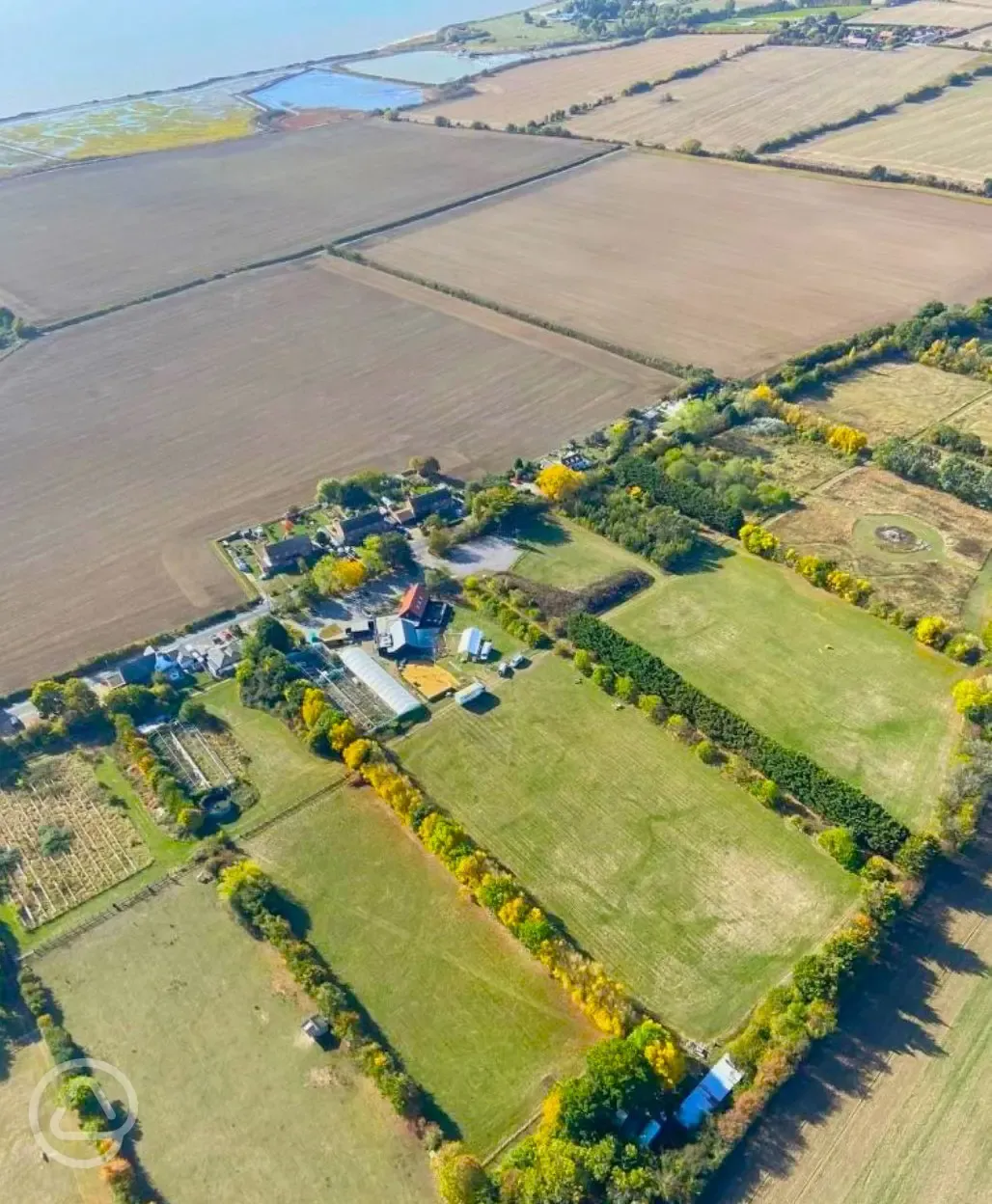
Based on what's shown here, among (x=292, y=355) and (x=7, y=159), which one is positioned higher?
(x=7, y=159)

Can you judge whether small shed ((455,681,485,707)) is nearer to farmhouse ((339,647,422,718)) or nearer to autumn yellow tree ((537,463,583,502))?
farmhouse ((339,647,422,718))

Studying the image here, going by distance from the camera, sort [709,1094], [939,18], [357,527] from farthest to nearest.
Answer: [939,18] → [357,527] → [709,1094]

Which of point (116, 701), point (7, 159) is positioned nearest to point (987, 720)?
point (116, 701)

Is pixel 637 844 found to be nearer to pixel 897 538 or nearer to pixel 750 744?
pixel 750 744

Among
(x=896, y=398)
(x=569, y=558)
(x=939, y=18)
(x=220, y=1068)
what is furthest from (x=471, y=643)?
(x=939, y=18)

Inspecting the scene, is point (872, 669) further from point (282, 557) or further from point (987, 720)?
point (282, 557)
